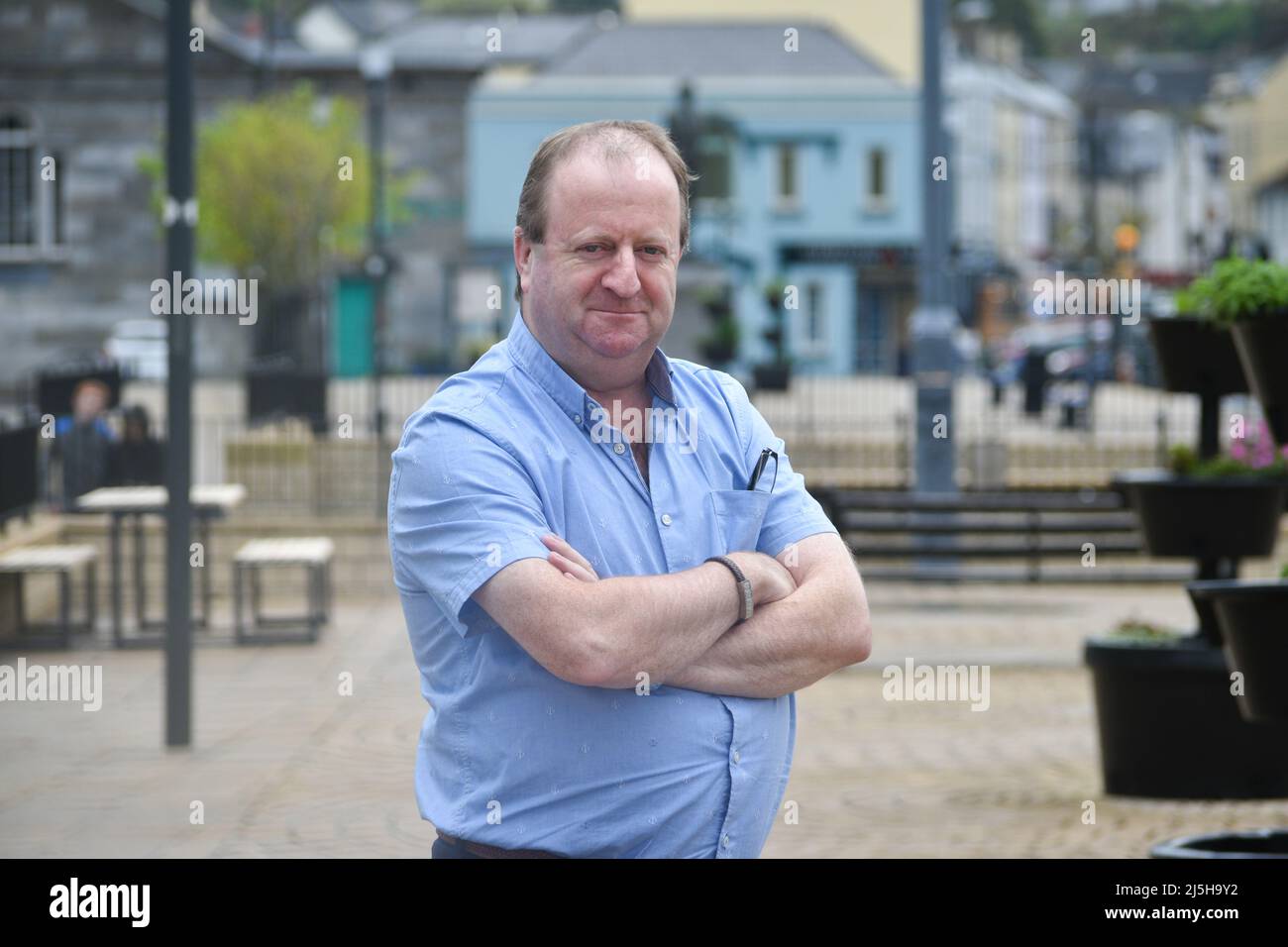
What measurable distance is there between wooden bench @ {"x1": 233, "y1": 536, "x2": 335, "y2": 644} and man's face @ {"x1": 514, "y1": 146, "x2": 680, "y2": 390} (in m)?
10.9

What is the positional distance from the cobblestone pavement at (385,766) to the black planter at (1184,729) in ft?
0.34

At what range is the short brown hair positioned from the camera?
3.03 m

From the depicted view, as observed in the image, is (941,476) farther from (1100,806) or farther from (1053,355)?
(1053,355)

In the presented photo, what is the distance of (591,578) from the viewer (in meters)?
2.96

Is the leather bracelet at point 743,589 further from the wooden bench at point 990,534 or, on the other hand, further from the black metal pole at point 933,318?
the black metal pole at point 933,318

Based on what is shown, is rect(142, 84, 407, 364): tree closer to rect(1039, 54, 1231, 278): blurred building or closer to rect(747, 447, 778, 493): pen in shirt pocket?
rect(747, 447, 778, 493): pen in shirt pocket

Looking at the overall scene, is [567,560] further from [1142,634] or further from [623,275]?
[1142,634]

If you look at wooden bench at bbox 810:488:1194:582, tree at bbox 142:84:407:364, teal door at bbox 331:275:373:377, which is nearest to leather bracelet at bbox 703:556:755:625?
wooden bench at bbox 810:488:1194:582

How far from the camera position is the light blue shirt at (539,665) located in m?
2.97

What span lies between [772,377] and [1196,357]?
27.0 meters

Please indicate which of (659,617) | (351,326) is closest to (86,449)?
(659,617)

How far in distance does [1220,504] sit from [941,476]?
28.4 ft

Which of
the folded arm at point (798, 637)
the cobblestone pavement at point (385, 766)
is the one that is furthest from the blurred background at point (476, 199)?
the folded arm at point (798, 637)
